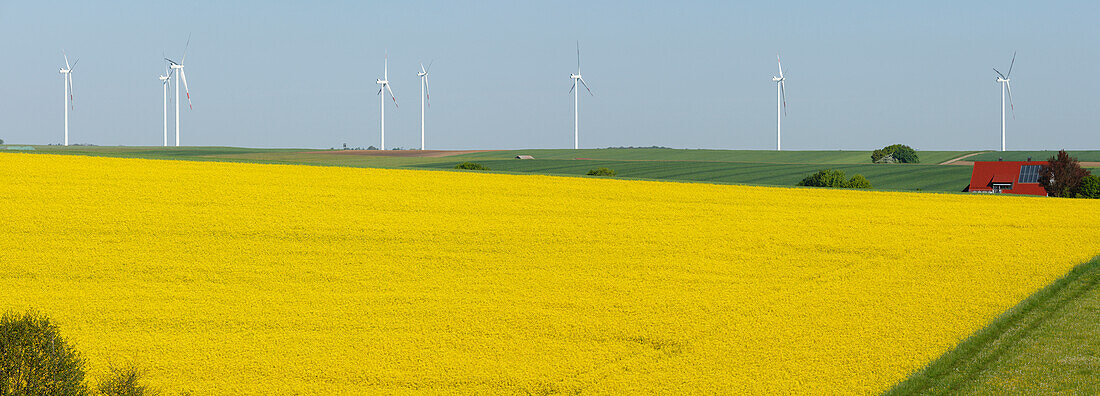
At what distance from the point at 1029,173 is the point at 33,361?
56.4 meters

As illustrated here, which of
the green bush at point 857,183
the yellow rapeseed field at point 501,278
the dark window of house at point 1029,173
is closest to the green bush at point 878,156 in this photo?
the dark window of house at point 1029,173

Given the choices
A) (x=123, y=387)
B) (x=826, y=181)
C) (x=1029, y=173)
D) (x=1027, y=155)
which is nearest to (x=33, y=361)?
(x=123, y=387)

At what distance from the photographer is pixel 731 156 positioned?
102 meters

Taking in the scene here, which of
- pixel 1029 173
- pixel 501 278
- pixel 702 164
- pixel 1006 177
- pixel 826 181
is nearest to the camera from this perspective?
pixel 501 278

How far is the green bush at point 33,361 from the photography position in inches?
360

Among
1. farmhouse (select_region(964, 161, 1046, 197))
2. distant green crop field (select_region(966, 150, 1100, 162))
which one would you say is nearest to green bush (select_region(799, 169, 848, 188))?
farmhouse (select_region(964, 161, 1046, 197))

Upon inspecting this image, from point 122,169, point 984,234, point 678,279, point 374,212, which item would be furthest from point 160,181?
point 984,234

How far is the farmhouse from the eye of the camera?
52.4m

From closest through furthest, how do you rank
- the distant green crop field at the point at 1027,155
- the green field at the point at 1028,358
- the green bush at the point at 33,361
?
the green bush at the point at 33,361, the green field at the point at 1028,358, the distant green crop field at the point at 1027,155

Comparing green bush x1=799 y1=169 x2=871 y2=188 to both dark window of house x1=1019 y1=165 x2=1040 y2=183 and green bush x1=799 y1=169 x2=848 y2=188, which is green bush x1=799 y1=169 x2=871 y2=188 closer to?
green bush x1=799 y1=169 x2=848 y2=188

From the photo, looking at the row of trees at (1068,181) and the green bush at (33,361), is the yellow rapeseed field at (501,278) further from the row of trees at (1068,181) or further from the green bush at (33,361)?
the row of trees at (1068,181)

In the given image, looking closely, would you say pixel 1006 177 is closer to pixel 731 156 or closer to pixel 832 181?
pixel 832 181

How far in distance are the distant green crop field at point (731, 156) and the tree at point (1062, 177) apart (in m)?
50.7

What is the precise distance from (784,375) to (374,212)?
14598 millimetres
